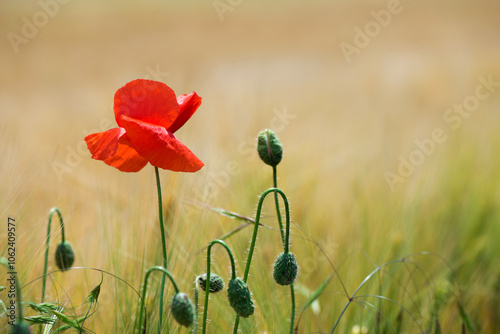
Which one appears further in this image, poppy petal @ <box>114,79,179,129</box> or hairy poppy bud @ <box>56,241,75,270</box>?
hairy poppy bud @ <box>56,241,75,270</box>

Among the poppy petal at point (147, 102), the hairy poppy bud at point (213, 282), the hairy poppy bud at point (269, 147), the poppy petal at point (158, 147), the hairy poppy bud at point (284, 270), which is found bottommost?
the hairy poppy bud at point (213, 282)

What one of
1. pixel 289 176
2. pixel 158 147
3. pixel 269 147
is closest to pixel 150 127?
pixel 158 147

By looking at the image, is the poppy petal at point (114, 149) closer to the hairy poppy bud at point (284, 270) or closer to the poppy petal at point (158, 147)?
the poppy petal at point (158, 147)

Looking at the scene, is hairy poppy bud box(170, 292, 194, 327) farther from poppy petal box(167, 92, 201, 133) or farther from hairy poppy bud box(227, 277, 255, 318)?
poppy petal box(167, 92, 201, 133)

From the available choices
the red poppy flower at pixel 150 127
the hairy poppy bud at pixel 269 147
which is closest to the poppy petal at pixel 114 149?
the red poppy flower at pixel 150 127

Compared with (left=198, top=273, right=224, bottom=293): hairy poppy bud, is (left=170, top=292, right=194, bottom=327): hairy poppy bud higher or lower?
lower

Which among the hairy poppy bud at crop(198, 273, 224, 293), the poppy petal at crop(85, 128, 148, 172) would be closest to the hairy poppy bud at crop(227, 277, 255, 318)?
the hairy poppy bud at crop(198, 273, 224, 293)

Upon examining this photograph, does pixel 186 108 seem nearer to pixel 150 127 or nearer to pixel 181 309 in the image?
pixel 150 127
